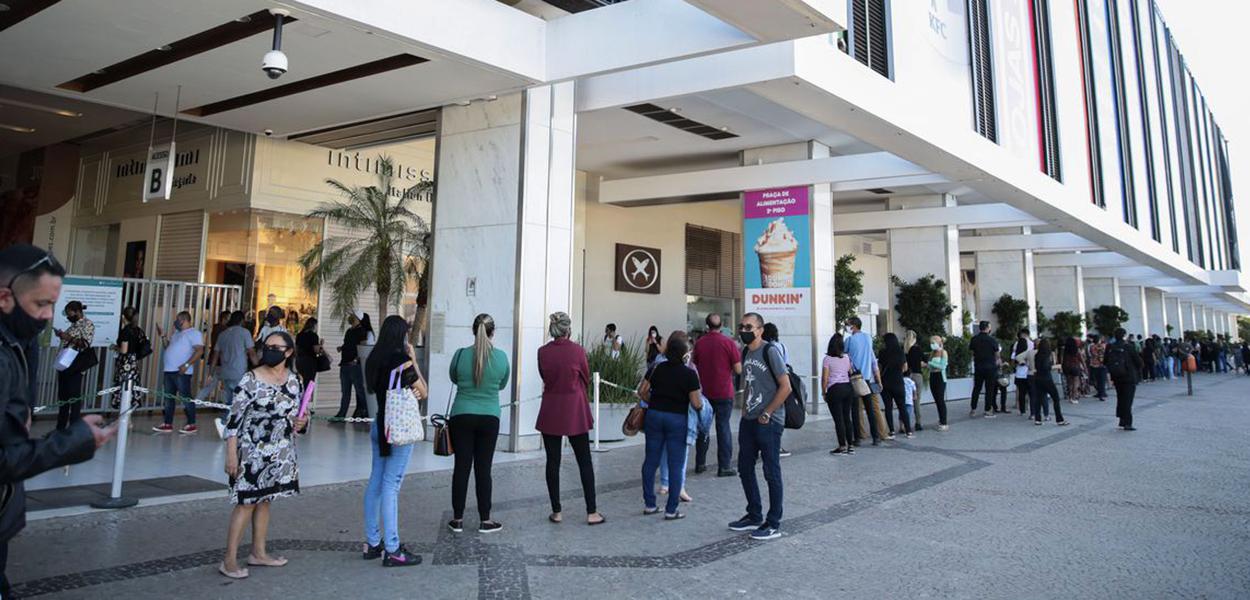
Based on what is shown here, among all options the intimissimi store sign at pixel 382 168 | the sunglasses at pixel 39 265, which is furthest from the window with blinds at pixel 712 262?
the sunglasses at pixel 39 265

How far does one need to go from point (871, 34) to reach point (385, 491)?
10971 millimetres

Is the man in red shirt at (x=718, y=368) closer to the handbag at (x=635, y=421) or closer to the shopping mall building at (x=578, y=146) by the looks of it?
the handbag at (x=635, y=421)

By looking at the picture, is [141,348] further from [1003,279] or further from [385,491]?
[1003,279]

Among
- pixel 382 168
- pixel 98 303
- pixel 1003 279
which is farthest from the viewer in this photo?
pixel 1003 279

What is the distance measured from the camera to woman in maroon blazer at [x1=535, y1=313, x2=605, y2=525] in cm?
580

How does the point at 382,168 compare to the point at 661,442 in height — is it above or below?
above

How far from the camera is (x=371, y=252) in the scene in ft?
44.1

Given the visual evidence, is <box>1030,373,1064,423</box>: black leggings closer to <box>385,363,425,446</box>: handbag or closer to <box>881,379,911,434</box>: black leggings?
<box>881,379,911,434</box>: black leggings

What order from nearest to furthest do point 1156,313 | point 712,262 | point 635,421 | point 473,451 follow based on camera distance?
point 473,451
point 635,421
point 712,262
point 1156,313

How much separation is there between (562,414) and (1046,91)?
20.5 m

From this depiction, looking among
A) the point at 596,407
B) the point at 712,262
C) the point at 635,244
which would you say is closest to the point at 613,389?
the point at 596,407

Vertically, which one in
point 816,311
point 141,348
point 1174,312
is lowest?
point 141,348

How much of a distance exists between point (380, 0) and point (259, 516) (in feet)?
17.8

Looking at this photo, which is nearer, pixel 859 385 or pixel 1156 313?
pixel 859 385
